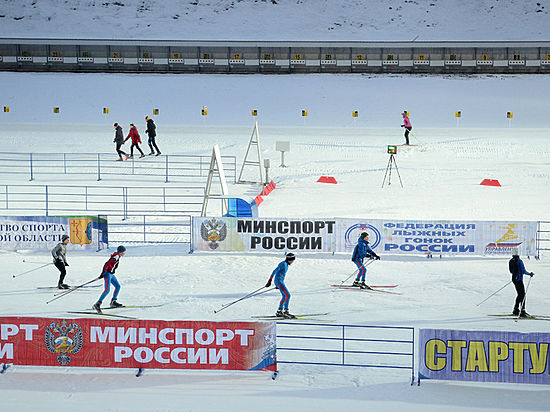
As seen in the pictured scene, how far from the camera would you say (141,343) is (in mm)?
10156

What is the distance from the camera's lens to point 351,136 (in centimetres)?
3228

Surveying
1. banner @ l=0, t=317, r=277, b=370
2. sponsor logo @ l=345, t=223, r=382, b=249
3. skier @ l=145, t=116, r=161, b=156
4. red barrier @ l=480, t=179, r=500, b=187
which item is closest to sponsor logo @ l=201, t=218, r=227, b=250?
sponsor logo @ l=345, t=223, r=382, b=249

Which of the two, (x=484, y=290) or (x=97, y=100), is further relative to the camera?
(x=97, y=100)

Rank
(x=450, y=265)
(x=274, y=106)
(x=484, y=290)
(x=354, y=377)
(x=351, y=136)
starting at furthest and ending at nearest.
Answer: (x=274, y=106) < (x=351, y=136) < (x=450, y=265) < (x=484, y=290) < (x=354, y=377)

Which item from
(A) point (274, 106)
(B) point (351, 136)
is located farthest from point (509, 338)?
(A) point (274, 106)

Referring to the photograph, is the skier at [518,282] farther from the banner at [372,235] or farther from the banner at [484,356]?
the banner at [372,235]

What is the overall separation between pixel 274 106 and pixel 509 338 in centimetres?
3123

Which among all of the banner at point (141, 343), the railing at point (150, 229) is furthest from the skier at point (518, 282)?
the railing at point (150, 229)

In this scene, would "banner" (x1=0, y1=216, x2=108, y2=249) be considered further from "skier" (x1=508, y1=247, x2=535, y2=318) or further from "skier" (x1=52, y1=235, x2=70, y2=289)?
"skier" (x1=508, y1=247, x2=535, y2=318)

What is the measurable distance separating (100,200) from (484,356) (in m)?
14.5

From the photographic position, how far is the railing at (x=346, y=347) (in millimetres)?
10609

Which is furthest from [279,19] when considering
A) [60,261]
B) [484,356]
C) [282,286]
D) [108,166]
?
[484,356]

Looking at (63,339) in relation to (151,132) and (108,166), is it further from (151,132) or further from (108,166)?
(151,132)

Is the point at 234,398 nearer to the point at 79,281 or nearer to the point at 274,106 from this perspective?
the point at 79,281
